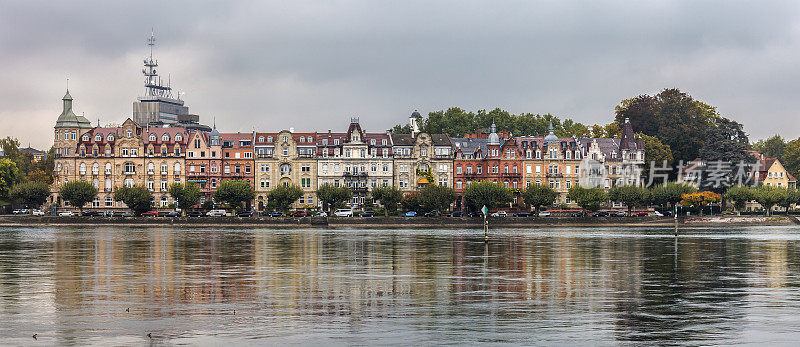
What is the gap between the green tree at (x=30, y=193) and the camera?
134125 mm

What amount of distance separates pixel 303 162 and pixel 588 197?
43.3 m

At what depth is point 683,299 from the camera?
117 ft

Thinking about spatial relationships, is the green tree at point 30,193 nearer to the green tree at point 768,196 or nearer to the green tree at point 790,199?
the green tree at point 768,196

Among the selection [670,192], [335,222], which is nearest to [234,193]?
[335,222]

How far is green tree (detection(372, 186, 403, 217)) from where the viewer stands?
132m


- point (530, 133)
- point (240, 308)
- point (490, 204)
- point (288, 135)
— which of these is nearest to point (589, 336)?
point (240, 308)

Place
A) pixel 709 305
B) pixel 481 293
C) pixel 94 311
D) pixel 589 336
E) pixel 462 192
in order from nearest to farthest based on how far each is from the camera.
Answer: pixel 589 336 → pixel 94 311 → pixel 709 305 → pixel 481 293 → pixel 462 192

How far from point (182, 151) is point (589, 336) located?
126925mm

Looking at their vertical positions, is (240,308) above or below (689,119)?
below

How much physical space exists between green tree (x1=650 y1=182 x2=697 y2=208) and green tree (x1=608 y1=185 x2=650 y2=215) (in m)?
1.18

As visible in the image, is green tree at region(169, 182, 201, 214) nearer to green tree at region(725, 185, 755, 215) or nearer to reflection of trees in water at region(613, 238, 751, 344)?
green tree at region(725, 185, 755, 215)

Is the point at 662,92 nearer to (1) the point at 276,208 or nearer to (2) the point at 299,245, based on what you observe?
(1) the point at 276,208

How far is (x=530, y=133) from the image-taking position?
169875 mm

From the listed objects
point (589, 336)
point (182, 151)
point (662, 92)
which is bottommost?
point (589, 336)
